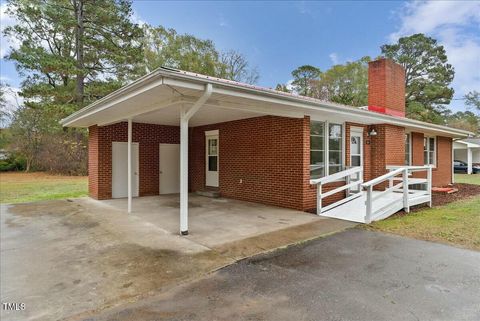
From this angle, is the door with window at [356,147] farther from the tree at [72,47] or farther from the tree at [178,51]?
the tree at [178,51]

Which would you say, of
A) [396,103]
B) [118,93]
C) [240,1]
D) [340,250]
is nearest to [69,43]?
[240,1]

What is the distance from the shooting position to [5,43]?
61.9ft

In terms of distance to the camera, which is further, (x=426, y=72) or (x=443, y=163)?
(x=426, y=72)

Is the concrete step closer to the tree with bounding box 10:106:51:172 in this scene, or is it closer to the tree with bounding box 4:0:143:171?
the tree with bounding box 4:0:143:171

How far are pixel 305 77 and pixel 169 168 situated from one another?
2333 cm

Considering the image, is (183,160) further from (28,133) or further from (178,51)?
(28,133)

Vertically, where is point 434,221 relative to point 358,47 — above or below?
below

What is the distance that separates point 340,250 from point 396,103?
30.1 feet

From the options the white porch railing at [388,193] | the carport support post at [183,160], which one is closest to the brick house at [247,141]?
the carport support post at [183,160]

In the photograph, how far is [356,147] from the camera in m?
9.85

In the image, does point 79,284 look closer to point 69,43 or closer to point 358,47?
point 69,43

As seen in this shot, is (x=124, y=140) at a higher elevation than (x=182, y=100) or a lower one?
lower

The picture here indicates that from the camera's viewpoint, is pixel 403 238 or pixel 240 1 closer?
pixel 403 238

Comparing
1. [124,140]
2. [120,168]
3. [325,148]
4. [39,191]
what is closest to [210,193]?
[120,168]
